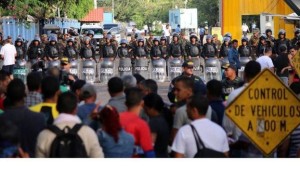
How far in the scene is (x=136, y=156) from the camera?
8.98 meters

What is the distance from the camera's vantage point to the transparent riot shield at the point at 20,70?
30211 mm

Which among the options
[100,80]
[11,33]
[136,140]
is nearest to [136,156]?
[136,140]

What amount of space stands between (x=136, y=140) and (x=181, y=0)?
133 meters

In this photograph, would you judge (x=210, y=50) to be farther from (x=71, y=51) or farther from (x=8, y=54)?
(x=8, y=54)

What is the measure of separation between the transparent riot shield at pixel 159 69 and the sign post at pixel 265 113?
73.9ft

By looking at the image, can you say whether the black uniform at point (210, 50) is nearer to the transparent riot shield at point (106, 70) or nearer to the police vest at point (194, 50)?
the police vest at point (194, 50)

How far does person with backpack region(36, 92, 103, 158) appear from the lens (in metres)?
8.24

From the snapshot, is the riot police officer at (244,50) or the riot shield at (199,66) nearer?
the riot police officer at (244,50)

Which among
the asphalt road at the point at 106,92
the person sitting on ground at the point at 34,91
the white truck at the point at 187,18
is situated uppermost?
the white truck at the point at 187,18

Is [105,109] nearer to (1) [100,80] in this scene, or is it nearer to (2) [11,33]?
(1) [100,80]

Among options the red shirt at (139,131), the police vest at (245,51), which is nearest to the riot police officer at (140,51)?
the police vest at (245,51)

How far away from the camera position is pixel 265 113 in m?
9.41

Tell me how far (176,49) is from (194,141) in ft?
76.9

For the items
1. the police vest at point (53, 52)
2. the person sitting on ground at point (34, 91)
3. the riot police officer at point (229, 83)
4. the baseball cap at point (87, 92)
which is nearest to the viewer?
the baseball cap at point (87, 92)
